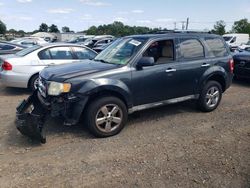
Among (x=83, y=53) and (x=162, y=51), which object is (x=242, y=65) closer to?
(x=162, y=51)

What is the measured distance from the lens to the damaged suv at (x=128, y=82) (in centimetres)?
455

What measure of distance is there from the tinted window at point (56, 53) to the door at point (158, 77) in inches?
140

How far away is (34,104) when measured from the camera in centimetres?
498

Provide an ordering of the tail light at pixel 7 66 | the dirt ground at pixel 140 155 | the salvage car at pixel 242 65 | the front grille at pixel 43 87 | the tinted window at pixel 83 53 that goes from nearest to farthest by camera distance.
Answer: the dirt ground at pixel 140 155
the front grille at pixel 43 87
the tail light at pixel 7 66
the tinted window at pixel 83 53
the salvage car at pixel 242 65

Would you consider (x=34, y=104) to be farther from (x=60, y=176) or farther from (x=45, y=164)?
(x=60, y=176)

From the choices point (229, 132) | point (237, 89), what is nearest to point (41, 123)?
point (229, 132)

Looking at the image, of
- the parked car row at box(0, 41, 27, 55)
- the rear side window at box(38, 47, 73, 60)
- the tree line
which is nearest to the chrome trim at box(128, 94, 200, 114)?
the rear side window at box(38, 47, 73, 60)

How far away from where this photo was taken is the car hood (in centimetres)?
465

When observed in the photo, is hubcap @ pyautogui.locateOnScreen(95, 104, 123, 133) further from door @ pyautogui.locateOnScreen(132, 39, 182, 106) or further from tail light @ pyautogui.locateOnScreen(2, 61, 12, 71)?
tail light @ pyautogui.locateOnScreen(2, 61, 12, 71)

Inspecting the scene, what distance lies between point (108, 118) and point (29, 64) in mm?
3887

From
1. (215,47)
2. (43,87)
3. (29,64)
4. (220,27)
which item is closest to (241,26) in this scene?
(220,27)

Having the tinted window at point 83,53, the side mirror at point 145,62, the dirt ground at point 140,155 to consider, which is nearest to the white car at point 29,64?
the tinted window at point 83,53

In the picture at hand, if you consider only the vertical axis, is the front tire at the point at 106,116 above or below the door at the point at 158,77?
below

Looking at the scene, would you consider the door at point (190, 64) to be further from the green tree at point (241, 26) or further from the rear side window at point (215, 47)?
the green tree at point (241, 26)
